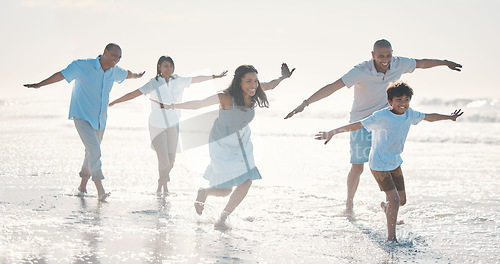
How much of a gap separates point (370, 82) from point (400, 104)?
1316 millimetres

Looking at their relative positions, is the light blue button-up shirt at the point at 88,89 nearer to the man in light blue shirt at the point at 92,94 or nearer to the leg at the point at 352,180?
the man in light blue shirt at the point at 92,94

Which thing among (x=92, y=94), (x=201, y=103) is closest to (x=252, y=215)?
(x=201, y=103)

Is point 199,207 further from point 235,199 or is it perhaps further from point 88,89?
point 88,89

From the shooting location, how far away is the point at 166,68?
8.23 m

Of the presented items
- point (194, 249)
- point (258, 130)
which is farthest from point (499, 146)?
point (194, 249)

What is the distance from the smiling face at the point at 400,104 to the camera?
5.35 metres

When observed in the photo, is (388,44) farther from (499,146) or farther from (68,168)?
(499,146)

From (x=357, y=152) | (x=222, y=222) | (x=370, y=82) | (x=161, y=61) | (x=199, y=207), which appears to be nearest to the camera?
(x=222, y=222)

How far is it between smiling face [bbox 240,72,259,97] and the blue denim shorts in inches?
58.0

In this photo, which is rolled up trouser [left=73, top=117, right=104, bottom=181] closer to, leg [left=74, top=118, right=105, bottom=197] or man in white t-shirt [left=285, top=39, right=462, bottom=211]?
leg [left=74, top=118, right=105, bottom=197]

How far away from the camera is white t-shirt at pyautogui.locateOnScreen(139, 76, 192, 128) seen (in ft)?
27.0

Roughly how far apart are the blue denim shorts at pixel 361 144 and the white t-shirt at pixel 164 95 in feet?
8.82

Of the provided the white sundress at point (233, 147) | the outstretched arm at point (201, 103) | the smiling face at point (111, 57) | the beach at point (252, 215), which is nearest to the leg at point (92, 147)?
the beach at point (252, 215)

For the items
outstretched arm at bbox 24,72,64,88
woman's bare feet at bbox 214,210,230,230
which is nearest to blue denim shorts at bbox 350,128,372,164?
woman's bare feet at bbox 214,210,230,230
